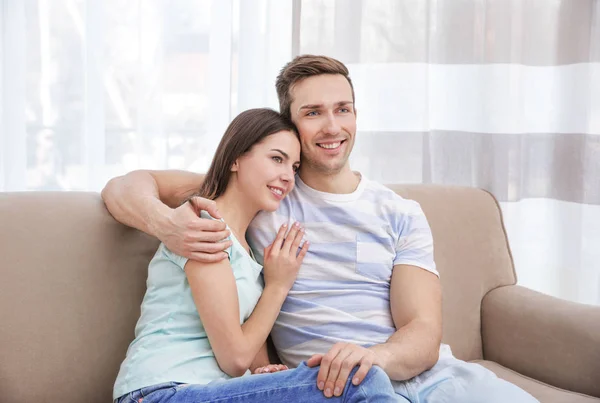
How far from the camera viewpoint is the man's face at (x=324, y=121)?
182cm

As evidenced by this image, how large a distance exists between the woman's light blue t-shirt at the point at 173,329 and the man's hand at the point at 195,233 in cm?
4

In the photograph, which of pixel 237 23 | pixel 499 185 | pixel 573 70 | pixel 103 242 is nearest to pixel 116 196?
pixel 103 242

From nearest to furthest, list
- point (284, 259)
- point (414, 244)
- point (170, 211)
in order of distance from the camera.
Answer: point (170, 211), point (284, 259), point (414, 244)

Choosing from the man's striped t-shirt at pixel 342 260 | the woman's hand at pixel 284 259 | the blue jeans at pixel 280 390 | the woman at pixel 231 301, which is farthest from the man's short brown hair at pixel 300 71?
the blue jeans at pixel 280 390

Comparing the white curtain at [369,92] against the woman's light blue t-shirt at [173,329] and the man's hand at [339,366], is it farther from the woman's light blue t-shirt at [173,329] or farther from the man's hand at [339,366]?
the man's hand at [339,366]

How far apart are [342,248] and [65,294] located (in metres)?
0.70

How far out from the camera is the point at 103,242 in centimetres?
176

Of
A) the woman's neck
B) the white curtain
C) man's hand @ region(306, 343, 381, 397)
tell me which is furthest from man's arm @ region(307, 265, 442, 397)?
the white curtain

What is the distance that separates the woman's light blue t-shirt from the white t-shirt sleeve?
395 mm

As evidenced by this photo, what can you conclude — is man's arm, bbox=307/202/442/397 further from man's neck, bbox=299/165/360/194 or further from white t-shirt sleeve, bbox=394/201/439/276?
man's neck, bbox=299/165/360/194

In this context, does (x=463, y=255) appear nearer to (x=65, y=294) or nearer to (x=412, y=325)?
(x=412, y=325)

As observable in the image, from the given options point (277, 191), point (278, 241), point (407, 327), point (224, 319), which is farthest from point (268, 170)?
point (407, 327)

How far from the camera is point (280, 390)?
1378mm

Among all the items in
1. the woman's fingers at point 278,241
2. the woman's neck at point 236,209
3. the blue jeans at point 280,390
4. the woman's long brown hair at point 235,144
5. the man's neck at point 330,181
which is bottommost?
the blue jeans at point 280,390
